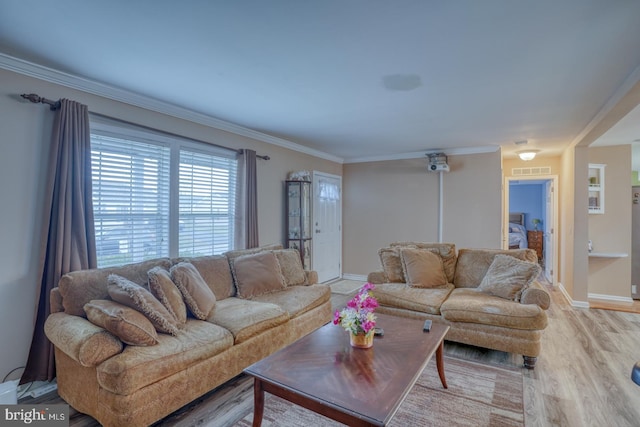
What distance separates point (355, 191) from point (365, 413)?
5.33 meters

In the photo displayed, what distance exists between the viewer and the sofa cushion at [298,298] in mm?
3137

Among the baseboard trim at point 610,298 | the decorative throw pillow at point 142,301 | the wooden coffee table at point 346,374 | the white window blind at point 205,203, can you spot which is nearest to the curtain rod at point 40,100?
the white window blind at point 205,203

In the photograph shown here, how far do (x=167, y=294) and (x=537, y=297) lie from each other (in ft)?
10.4

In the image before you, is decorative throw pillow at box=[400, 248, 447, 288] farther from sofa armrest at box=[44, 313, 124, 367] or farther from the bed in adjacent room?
the bed in adjacent room

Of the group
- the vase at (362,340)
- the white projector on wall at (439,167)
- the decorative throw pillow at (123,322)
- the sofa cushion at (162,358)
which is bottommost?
the sofa cushion at (162,358)

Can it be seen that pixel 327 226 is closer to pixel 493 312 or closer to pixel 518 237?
pixel 493 312

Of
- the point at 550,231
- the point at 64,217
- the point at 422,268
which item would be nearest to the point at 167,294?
the point at 64,217

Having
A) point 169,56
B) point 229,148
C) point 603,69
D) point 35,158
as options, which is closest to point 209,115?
point 229,148

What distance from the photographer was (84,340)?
1842mm

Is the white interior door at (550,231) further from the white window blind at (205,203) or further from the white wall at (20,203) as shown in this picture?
the white wall at (20,203)

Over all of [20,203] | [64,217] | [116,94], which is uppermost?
[116,94]

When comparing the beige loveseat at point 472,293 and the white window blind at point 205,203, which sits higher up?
the white window blind at point 205,203

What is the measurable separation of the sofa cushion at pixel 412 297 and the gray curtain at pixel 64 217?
2792mm

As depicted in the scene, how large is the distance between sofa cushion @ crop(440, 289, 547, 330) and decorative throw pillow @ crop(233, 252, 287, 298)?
1749mm
